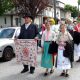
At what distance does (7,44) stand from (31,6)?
71.0 ft

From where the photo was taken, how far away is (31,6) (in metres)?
33.5

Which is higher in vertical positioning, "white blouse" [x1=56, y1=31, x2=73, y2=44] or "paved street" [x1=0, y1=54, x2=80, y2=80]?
"white blouse" [x1=56, y1=31, x2=73, y2=44]

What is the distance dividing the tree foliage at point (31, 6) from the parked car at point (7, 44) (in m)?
19.6

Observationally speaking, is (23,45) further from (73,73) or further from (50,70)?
(73,73)

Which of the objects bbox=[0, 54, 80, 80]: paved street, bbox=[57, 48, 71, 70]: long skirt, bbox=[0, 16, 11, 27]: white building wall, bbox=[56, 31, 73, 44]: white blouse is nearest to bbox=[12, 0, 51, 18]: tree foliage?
bbox=[0, 16, 11, 27]: white building wall

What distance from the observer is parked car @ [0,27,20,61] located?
1196 centimetres

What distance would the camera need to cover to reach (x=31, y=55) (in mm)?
9055

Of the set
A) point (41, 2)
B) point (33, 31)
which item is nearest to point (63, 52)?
point (33, 31)

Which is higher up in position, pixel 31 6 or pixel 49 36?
pixel 31 6

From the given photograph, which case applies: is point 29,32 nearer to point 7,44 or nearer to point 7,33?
point 7,44

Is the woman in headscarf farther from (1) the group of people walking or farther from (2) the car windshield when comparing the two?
(2) the car windshield

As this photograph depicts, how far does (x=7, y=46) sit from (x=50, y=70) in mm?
3525

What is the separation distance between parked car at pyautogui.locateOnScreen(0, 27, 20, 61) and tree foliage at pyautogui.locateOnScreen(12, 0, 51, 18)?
19.6m

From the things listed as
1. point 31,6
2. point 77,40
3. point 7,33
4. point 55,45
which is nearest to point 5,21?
point 31,6
